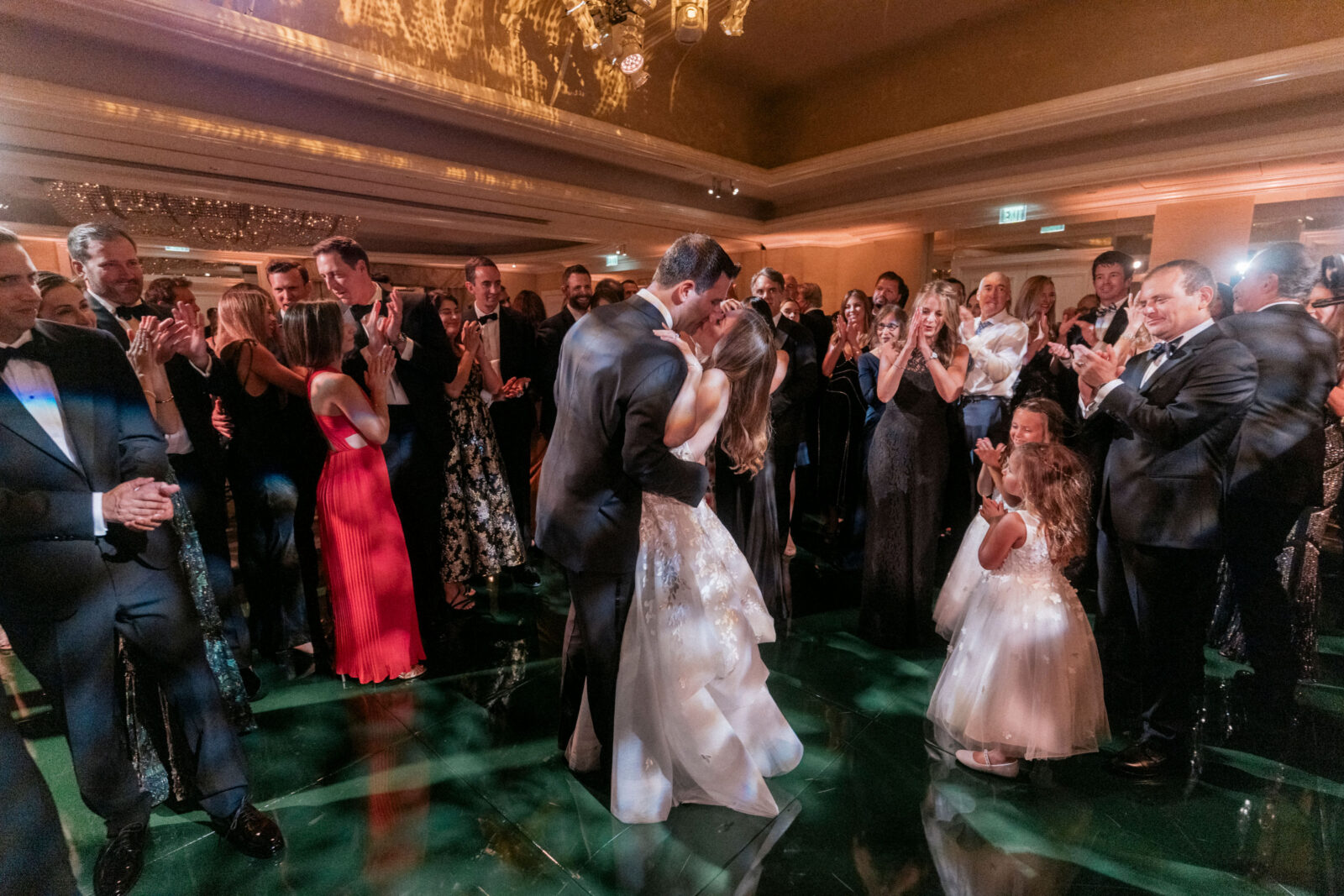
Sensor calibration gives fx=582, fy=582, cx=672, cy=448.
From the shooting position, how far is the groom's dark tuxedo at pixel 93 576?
4.43ft

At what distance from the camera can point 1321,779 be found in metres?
1.98

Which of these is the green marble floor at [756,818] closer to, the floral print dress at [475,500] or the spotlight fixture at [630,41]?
the floral print dress at [475,500]

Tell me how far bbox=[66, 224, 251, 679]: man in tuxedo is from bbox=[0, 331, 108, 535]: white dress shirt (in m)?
0.58

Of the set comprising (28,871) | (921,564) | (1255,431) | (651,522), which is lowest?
(28,871)

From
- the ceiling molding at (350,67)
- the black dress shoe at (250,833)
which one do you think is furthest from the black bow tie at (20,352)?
the ceiling molding at (350,67)

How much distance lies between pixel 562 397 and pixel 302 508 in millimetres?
1652

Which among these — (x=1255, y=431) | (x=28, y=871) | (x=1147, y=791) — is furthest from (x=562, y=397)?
(x=1255, y=431)

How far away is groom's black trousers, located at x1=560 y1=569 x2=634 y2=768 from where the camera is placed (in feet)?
5.57

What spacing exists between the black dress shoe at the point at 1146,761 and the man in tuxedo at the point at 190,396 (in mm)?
3219

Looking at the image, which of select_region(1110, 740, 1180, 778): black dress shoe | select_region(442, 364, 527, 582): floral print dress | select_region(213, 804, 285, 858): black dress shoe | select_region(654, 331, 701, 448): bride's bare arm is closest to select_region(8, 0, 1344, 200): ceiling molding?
select_region(442, 364, 527, 582): floral print dress

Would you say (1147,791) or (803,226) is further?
(803,226)

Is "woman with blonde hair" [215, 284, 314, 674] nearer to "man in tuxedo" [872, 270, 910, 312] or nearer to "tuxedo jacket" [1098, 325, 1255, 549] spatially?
"tuxedo jacket" [1098, 325, 1255, 549]

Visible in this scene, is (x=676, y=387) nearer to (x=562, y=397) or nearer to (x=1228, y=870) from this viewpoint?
(x=562, y=397)

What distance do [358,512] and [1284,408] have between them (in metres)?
3.63
